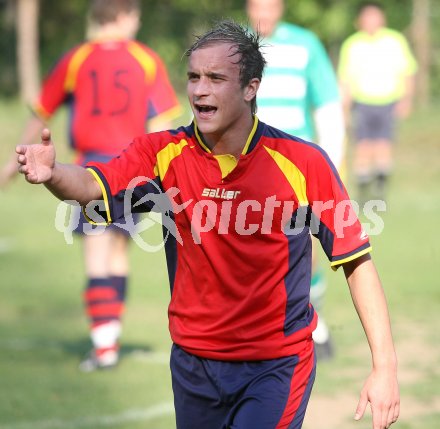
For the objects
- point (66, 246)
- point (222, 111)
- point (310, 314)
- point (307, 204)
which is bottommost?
point (66, 246)

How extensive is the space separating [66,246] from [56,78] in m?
5.34

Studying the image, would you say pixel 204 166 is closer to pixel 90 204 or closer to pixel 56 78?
pixel 90 204

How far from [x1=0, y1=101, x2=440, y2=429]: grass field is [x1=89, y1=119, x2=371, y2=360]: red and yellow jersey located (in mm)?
2133

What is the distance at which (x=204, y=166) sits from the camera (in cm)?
416

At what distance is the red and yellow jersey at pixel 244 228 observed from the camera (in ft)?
13.2

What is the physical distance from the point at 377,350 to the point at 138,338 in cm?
466

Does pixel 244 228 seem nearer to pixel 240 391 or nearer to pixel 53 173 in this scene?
pixel 240 391

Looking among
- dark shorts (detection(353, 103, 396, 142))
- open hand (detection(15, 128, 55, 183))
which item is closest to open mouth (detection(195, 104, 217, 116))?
open hand (detection(15, 128, 55, 183))

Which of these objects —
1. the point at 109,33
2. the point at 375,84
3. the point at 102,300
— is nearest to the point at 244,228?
the point at 102,300

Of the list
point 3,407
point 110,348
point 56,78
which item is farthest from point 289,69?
point 3,407

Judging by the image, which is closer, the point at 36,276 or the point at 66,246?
the point at 36,276

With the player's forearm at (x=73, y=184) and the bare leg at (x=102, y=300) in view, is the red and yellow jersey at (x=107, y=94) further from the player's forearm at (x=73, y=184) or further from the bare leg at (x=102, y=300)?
the player's forearm at (x=73, y=184)

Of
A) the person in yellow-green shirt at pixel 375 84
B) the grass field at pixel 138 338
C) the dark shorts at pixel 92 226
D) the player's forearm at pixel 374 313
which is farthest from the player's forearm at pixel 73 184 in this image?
the person in yellow-green shirt at pixel 375 84

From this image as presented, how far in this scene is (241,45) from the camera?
160 inches
